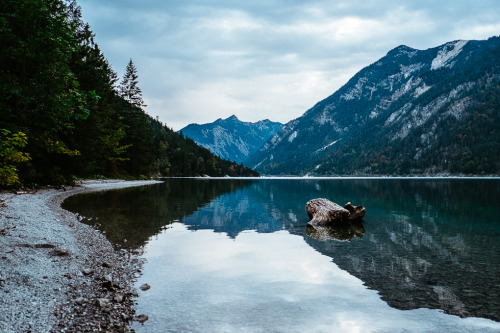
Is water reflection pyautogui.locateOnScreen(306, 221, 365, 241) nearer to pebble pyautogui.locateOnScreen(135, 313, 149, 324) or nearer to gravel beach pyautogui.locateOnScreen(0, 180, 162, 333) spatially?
gravel beach pyautogui.locateOnScreen(0, 180, 162, 333)

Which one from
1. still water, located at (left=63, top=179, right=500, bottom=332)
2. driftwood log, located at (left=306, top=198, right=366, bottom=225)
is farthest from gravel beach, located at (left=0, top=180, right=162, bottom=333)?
driftwood log, located at (left=306, top=198, right=366, bottom=225)

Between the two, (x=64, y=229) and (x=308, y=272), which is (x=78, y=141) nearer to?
(x=64, y=229)

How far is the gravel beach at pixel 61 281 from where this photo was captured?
6484 mm

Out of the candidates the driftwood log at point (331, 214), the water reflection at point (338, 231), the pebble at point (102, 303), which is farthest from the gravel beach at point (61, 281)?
the driftwood log at point (331, 214)

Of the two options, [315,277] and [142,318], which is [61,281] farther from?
[315,277]

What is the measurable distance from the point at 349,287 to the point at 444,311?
8.33ft

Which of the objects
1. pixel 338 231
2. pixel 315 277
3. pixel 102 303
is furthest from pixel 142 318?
pixel 338 231

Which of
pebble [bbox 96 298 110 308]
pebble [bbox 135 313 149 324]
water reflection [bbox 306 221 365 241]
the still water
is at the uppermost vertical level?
pebble [bbox 96 298 110 308]

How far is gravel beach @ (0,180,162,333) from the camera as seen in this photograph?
21.3 feet

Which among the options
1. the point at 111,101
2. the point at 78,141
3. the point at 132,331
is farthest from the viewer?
the point at 111,101

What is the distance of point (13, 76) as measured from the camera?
2544cm

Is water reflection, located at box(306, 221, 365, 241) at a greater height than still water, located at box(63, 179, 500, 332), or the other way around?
still water, located at box(63, 179, 500, 332)

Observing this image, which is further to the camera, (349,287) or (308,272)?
(308,272)

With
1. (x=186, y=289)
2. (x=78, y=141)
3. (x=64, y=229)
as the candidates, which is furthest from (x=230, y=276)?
(x=78, y=141)
